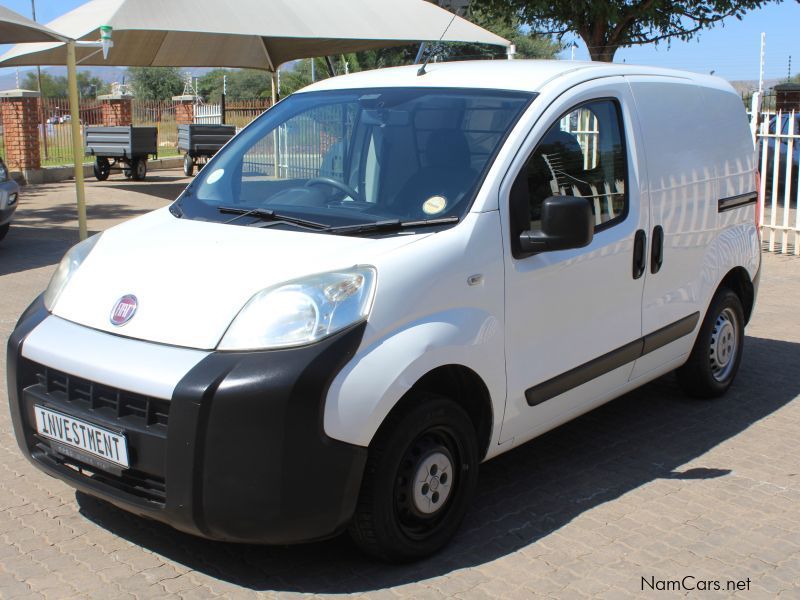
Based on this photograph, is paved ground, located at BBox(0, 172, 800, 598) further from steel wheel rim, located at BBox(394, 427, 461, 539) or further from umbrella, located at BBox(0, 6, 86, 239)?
umbrella, located at BBox(0, 6, 86, 239)

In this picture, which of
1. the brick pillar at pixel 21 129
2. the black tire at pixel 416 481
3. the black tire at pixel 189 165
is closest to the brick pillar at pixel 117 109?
the black tire at pixel 189 165

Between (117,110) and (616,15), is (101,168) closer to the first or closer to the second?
(117,110)

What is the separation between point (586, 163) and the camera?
4.50 metres

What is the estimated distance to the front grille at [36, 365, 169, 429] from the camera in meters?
3.25

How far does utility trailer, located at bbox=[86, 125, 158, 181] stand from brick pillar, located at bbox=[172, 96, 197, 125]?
7383 millimetres

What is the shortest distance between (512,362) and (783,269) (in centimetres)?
762

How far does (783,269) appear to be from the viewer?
10508 millimetres

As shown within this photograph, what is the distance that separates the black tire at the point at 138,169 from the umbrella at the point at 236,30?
317 cm

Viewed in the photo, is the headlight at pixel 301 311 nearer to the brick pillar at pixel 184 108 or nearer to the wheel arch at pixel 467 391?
the wheel arch at pixel 467 391

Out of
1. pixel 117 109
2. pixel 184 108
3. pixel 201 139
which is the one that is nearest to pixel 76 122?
pixel 201 139

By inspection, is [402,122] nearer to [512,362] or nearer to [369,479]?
[512,362]

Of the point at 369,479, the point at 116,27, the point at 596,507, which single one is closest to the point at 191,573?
the point at 369,479

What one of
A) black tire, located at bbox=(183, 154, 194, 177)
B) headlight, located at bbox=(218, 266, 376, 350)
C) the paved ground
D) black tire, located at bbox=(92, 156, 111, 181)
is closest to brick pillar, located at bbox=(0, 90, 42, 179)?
black tire, located at bbox=(92, 156, 111, 181)

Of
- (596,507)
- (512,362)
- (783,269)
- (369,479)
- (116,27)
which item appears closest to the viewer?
(369,479)
